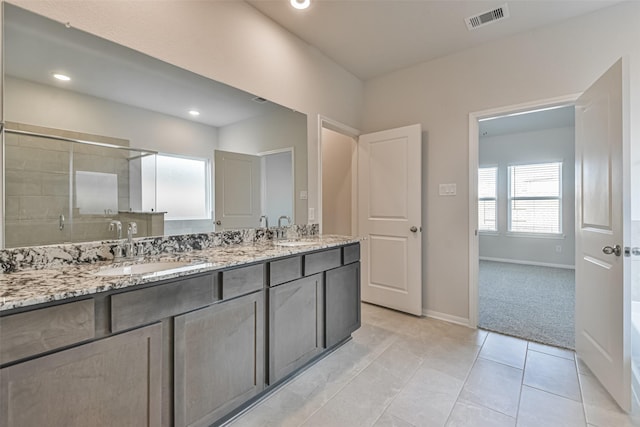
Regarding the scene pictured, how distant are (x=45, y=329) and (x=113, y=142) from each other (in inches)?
41.1

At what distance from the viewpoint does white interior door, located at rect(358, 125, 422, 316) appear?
123 inches

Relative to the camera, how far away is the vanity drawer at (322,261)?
2.05 metres

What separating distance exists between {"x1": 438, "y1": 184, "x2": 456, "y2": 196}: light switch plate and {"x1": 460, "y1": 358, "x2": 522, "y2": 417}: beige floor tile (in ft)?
5.13

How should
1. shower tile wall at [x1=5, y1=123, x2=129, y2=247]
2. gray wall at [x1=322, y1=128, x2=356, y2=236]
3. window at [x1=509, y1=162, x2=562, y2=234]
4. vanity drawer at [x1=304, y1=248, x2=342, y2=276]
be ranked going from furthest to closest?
1. window at [x1=509, y1=162, x2=562, y2=234]
2. gray wall at [x1=322, y1=128, x2=356, y2=236]
3. vanity drawer at [x1=304, y1=248, x2=342, y2=276]
4. shower tile wall at [x1=5, y1=123, x2=129, y2=247]

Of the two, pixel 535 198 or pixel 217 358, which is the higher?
pixel 535 198

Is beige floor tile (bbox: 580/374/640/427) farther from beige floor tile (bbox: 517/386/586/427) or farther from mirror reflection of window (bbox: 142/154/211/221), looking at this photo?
mirror reflection of window (bbox: 142/154/211/221)

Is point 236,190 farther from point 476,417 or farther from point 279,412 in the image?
point 476,417

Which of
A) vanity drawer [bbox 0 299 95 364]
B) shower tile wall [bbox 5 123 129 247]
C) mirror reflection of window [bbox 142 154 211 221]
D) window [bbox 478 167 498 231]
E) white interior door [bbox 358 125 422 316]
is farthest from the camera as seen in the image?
window [bbox 478 167 498 231]

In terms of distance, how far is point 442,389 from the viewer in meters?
1.89

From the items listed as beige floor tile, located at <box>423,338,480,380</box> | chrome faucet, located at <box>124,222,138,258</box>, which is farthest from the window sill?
chrome faucet, located at <box>124,222,138,258</box>

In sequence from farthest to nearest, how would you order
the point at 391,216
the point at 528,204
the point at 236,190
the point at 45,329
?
the point at 528,204 < the point at 391,216 < the point at 236,190 < the point at 45,329

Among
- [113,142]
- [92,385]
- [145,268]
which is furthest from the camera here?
[113,142]

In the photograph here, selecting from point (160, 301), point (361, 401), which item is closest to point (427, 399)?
point (361, 401)

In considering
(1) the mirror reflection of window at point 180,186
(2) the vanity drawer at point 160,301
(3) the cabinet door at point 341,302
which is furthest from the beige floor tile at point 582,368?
(1) the mirror reflection of window at point 180,186
